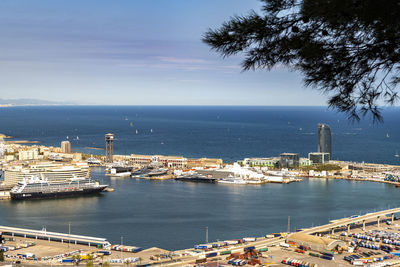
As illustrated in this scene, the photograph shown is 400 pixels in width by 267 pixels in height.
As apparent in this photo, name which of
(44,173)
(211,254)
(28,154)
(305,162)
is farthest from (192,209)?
(28,154)

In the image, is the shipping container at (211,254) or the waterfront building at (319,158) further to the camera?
the waterfront building at (319,158)

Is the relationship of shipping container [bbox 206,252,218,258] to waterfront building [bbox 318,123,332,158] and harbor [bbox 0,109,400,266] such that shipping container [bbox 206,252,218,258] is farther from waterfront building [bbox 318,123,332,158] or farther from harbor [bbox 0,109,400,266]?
waterfront building [bbox 318,123,332,158]

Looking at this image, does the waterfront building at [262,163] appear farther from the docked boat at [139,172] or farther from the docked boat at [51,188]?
the docked boat at [51,188]

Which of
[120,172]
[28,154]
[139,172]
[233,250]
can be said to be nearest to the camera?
[233,250]

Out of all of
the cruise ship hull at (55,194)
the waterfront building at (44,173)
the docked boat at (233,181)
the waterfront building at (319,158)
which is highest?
the waterfront building at (319,158)

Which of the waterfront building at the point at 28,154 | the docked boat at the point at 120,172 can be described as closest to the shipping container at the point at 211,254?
the docked boat at the point at 120,172

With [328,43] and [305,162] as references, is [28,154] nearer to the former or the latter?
[305,162]

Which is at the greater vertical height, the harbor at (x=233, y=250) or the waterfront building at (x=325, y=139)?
the waterfront building at (x=325, y=139)

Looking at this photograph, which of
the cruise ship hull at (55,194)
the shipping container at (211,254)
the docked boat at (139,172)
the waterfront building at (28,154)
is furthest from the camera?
the waterfront building at (28,154)
